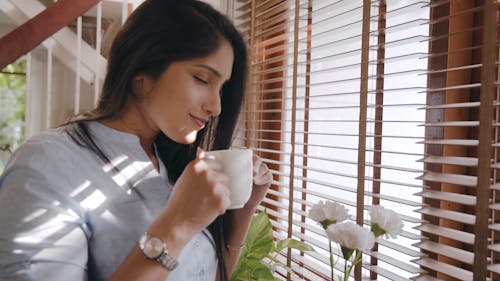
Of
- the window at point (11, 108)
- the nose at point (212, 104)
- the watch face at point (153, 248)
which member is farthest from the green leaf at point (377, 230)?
the window at point (11, 108)

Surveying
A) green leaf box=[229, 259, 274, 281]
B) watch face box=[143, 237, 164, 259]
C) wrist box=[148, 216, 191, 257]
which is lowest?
green leaf box=[229, 259, 274, 281]

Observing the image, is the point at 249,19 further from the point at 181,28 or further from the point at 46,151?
the point at 46,151

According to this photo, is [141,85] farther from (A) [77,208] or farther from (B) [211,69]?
(A) [77,208]

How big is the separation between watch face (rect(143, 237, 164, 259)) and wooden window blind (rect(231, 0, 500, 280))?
658 mm

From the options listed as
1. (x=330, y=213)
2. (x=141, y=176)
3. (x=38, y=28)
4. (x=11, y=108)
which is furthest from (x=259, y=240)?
(x=11, y=108)

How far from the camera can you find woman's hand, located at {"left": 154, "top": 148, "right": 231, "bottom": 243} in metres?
0.71

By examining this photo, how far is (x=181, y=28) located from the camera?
3.05 ft

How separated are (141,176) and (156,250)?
0.23m

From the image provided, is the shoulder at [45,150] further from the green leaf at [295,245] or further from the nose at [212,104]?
the green leaf at [295,245]

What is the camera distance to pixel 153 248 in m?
0.69

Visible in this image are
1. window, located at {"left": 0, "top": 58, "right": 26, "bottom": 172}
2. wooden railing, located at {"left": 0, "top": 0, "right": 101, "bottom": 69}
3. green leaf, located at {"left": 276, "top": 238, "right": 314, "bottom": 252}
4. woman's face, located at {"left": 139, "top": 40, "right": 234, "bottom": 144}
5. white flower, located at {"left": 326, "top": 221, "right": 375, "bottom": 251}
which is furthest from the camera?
window, located at {"left": 0, "top": 58, "right": 26, "bottom": 172}

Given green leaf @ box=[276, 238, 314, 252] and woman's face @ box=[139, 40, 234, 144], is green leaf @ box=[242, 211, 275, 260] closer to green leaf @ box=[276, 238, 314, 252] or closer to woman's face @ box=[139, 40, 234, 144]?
green leaf @ box=[276, 238, 314, 252]

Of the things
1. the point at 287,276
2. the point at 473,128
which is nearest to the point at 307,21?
the point at 473,128

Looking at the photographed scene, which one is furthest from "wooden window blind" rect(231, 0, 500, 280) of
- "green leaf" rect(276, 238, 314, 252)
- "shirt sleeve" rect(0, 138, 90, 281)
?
"shirt sleeve" rect(0, 138, 90, 281)
